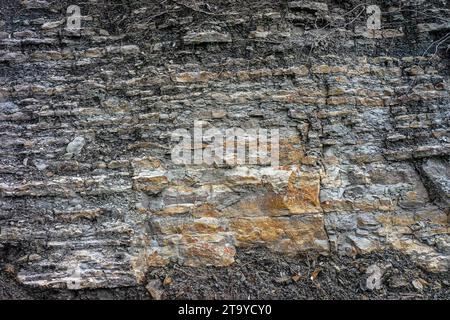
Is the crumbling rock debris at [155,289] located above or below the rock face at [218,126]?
below

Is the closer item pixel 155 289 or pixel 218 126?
pixel 155 289

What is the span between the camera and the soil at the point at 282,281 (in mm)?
2646

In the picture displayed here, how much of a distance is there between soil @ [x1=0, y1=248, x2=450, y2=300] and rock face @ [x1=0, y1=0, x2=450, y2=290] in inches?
2.9

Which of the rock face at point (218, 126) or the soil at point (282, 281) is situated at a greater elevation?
the rock face at point (218, 126)

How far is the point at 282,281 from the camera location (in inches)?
106

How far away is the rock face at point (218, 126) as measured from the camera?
2715 millimetres

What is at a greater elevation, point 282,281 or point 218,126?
point 218,126

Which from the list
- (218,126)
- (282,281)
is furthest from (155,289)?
(218,126)

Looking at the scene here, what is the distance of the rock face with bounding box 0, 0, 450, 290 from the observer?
2.71 metres

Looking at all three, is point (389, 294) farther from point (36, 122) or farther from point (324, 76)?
point (36, 122)

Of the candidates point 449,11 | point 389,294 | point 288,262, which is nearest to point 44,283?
point 288,262

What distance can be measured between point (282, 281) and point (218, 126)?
1.26 meters

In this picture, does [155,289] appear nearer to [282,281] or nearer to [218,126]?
[282,281]

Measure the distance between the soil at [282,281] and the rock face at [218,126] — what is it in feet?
0.24
